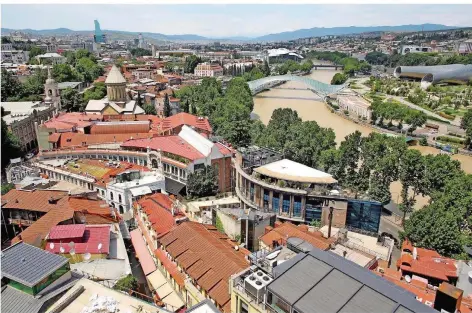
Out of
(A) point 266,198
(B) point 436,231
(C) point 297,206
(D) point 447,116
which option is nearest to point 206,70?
(D) point 447,116

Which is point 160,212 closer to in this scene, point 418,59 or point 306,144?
point 306,144

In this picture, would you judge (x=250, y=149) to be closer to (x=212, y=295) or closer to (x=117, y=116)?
(x=212, y=295)

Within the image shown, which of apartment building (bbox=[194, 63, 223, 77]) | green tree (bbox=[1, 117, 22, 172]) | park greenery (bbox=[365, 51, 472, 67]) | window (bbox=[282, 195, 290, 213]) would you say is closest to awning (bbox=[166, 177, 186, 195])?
window (bbox=[282, 195, 290, 213])

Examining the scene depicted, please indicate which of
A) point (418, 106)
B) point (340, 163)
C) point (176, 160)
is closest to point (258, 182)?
point (176, 160)

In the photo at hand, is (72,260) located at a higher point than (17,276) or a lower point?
lower

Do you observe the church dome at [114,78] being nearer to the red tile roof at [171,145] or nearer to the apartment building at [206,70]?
the red tile roof at [171,145]

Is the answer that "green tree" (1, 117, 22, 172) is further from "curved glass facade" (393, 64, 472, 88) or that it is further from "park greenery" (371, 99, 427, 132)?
"curved glass facade" (393, 64, 472, 88)
